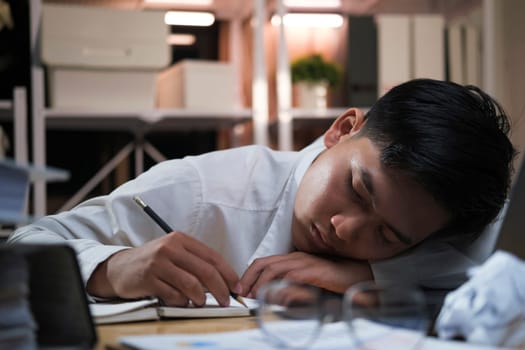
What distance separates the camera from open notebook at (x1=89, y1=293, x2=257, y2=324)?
716 mm

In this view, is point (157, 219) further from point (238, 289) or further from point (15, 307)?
point (15, 307)

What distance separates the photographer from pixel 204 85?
253cm

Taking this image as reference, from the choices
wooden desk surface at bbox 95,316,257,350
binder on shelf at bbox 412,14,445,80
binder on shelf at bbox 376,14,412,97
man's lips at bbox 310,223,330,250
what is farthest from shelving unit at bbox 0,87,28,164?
wooden desk surface at bbox 95,316,257,350

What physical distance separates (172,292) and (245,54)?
2146mm

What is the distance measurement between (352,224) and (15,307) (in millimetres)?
477

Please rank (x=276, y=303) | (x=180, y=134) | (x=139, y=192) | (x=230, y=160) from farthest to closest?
(x=180, y=134), (x=230, y=160), (x=139, y=192), (x=276, y=303)

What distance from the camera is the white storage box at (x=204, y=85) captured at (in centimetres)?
251

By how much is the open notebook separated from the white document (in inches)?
6.0

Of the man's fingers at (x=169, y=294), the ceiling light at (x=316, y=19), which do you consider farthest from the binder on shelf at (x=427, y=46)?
the man's fingers at (x=169, y=294)

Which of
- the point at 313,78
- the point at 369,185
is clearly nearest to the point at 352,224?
the point at 369,185

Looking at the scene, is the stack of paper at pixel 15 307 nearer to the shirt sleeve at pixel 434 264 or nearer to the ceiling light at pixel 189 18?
the shirt sleeve at pixel 434 264

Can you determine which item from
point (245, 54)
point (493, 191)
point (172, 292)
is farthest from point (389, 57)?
point (172, 292)

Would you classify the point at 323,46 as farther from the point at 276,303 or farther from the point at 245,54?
the point at 276,303

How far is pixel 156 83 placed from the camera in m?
2.64
